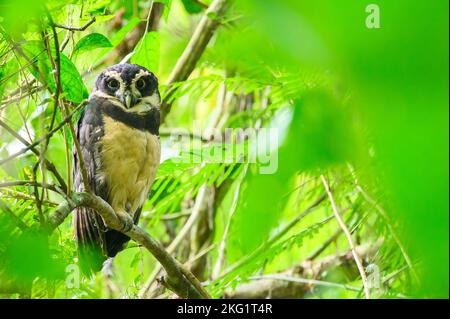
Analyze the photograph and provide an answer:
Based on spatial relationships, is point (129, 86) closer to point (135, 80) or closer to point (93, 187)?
point (135, 80)

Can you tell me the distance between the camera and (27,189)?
182 centimetres

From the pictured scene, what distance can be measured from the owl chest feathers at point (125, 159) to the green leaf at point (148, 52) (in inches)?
12.6

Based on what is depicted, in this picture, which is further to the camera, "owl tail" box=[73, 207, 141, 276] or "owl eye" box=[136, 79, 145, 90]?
"owl eye" box=[136, 79, 145, 90]

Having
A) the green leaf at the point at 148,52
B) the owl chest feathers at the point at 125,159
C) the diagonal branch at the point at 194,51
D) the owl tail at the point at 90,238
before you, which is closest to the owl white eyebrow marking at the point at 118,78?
the owl chest feathers at the point at 125,159

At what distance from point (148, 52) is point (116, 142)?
43 centimetres

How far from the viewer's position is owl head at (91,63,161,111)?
7.82ft

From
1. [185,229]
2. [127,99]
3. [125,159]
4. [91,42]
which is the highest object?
[91,42]

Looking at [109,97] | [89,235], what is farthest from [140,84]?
[89,235]

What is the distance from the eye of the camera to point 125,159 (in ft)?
7.94

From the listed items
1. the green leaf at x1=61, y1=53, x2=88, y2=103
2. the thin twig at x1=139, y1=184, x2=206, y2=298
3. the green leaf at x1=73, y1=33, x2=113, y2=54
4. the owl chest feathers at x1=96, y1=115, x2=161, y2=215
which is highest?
the green leaf at x1=73, y1=33, x2=113, y2=54

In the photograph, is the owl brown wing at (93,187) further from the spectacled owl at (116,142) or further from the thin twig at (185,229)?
the thin twig at (185,229)

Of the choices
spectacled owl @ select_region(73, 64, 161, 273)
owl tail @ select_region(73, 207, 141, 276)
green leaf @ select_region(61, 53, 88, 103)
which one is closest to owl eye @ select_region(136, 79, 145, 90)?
spectacled owl @ select_region(73, 64, 161, 273)

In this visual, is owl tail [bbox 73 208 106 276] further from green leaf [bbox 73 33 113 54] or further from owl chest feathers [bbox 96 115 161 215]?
green leaf [bbox 73 33 113 54]
